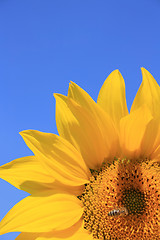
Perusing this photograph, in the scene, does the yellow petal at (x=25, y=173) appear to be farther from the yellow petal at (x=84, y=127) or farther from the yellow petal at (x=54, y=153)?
the yellow petal at (x=84, y=127)

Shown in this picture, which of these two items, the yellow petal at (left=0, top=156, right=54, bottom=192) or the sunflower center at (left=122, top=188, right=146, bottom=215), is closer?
the yellow petal at (left=0, top=156, right=54, bottom=192)

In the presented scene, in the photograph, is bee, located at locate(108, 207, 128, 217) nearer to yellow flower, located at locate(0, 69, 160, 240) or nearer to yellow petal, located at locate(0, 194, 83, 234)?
yellow flower, located at locate(0, 69, 160, 240)

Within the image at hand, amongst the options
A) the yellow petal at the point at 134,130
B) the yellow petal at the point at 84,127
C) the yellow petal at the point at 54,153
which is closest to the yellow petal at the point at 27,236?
the yellow petal at the point at 54,153

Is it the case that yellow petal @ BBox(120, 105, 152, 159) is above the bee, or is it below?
above

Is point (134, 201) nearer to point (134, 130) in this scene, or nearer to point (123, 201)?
point (123, 201)

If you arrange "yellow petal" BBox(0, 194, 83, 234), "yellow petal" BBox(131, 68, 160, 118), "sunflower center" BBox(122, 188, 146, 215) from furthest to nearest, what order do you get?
"sunflower center" BBox(122, 188, 146, 215) → "yellow petal" BBox(131, 68, 160, 118) → "yellow petal" BBox(0, 194, 83, 234)

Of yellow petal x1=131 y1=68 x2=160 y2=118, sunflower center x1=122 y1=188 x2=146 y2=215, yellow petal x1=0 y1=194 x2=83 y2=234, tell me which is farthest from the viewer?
sunflower center x1=122 y1=188 x2=146 y2=215

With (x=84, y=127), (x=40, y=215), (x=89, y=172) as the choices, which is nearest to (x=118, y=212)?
(x=89, y=172)

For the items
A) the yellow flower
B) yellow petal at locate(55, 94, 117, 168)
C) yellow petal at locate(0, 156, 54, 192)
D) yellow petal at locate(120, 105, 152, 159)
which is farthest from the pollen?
yellow petal at locate(0, 156, 54, 192)
